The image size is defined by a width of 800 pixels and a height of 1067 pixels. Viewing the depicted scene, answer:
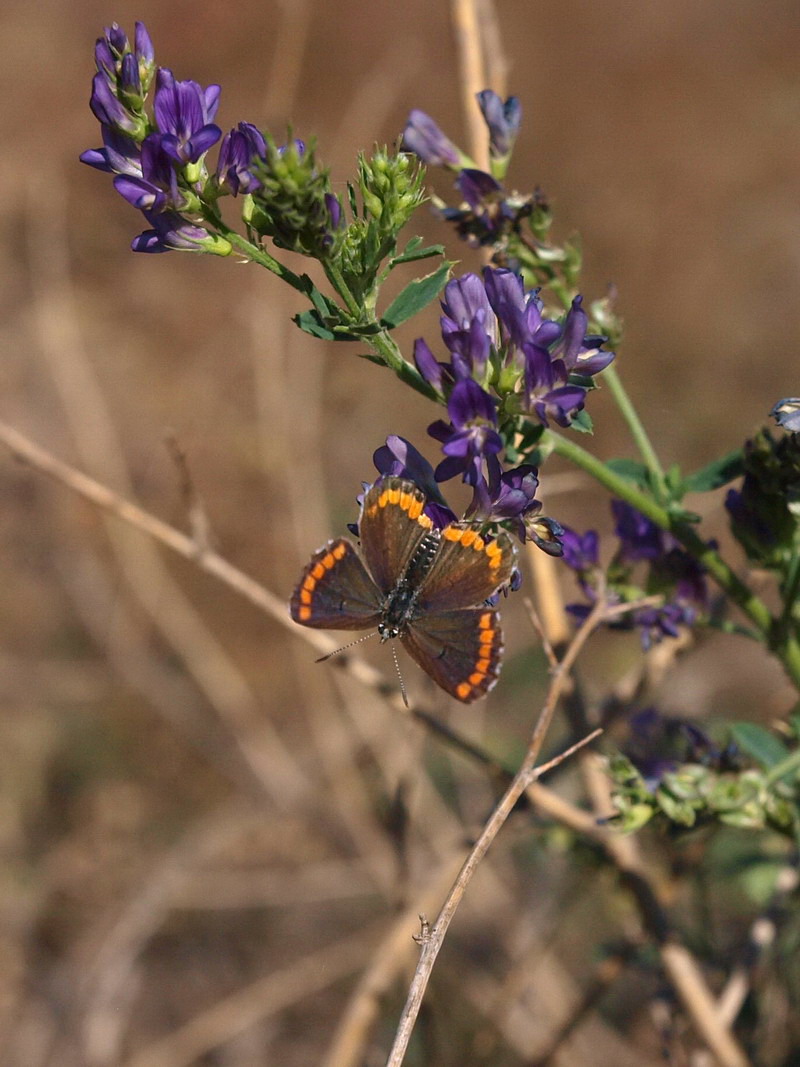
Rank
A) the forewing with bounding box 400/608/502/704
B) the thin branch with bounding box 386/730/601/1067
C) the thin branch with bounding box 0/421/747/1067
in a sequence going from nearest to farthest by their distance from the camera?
the thin branch with bounding box 386/730/601/1067 → the forewing with bounding box 400/608/502/704 → the thin branch with bounding box 0/421/747/1067

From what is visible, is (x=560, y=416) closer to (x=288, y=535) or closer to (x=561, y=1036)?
(x=561, y=1036)

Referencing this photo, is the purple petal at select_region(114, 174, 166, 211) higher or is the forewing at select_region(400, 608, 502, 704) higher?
the purple petal at select_region(114, 174, 166, 211)

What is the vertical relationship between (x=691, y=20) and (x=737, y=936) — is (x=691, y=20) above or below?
above

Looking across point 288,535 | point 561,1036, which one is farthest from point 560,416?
point 288,535

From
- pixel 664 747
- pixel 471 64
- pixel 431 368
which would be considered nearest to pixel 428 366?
pixel 431 368

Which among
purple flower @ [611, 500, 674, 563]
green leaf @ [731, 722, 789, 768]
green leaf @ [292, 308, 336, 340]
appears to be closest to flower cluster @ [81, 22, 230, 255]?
green leaf @ [292, 308, 336, 340]

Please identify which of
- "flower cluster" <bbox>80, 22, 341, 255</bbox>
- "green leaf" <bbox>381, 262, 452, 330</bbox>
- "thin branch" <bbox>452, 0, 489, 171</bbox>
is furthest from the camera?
"thin branch" <bbox>452, 0, 489, 171</bbox>

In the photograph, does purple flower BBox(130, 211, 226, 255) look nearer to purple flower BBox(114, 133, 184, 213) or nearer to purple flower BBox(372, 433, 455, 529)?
purple flower BBox(114, 133, 184, 213)

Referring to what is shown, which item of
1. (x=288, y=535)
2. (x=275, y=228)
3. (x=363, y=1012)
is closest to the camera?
(x=275, y=228)
